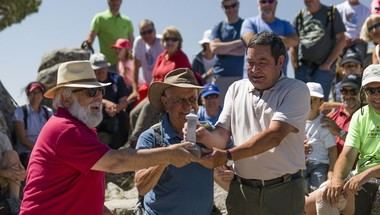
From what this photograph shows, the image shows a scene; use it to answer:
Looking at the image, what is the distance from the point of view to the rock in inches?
567

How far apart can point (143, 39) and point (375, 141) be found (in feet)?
22.4

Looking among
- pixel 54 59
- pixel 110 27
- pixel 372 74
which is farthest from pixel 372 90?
pixel 54 59

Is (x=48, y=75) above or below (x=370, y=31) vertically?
below

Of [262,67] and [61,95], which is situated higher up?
[262,67]

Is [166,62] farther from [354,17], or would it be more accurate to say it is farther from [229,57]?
[354,17]

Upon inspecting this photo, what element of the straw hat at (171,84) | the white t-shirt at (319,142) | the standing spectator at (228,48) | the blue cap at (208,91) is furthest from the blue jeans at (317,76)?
the straw hat at (171,84)

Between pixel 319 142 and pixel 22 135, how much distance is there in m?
5.18

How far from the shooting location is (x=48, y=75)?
14.4 metres

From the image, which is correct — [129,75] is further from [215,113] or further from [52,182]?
[52,182]

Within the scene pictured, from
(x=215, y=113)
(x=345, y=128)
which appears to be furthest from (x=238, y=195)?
(x=215, y=113)

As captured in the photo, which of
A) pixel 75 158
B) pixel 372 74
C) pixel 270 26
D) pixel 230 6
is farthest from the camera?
pixel 230 6

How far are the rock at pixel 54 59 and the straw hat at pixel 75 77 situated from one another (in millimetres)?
9152

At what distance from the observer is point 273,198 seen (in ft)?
17.2

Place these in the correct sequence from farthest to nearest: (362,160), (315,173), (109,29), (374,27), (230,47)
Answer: (109,29)
(230,47)
(374,27)
(315,173)
(362,160)
